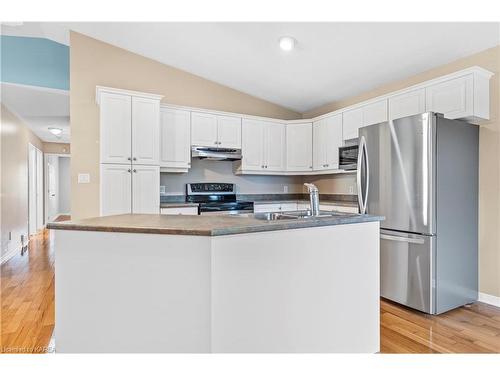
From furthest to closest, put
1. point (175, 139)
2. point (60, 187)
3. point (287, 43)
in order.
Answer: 1. point (60, 187)
2. point (175, 139)
3. point (287, 43)

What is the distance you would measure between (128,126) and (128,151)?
11.3 inches

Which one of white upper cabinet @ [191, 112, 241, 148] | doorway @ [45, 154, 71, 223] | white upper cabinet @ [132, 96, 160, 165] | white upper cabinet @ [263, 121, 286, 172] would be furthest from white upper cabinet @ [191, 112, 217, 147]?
doorway @ [45, 154, 71, 223]

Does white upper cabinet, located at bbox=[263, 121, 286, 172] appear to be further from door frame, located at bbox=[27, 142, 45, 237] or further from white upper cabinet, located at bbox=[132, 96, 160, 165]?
door frame, located at bbox=[27, 142, 45, 237]

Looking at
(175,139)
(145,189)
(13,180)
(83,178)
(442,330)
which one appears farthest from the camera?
(13,180)

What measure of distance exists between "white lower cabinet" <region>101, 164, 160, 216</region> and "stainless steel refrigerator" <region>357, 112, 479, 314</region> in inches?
97.1

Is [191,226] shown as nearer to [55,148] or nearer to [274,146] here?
[274,146]

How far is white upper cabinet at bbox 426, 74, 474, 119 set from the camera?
292 cm

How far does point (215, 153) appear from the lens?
169 inches

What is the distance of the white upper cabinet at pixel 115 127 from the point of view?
353 centimetres

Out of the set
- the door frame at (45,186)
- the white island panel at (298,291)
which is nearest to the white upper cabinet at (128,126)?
the white island panel at (298,291)

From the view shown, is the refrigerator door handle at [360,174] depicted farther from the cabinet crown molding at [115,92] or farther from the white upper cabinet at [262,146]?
the cabinet crown molding at [115,92]

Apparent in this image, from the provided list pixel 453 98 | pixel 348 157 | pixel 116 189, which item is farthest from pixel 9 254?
pixel 453 98

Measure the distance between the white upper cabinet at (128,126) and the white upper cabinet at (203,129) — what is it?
21.8 inches

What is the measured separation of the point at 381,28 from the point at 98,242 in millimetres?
2940
